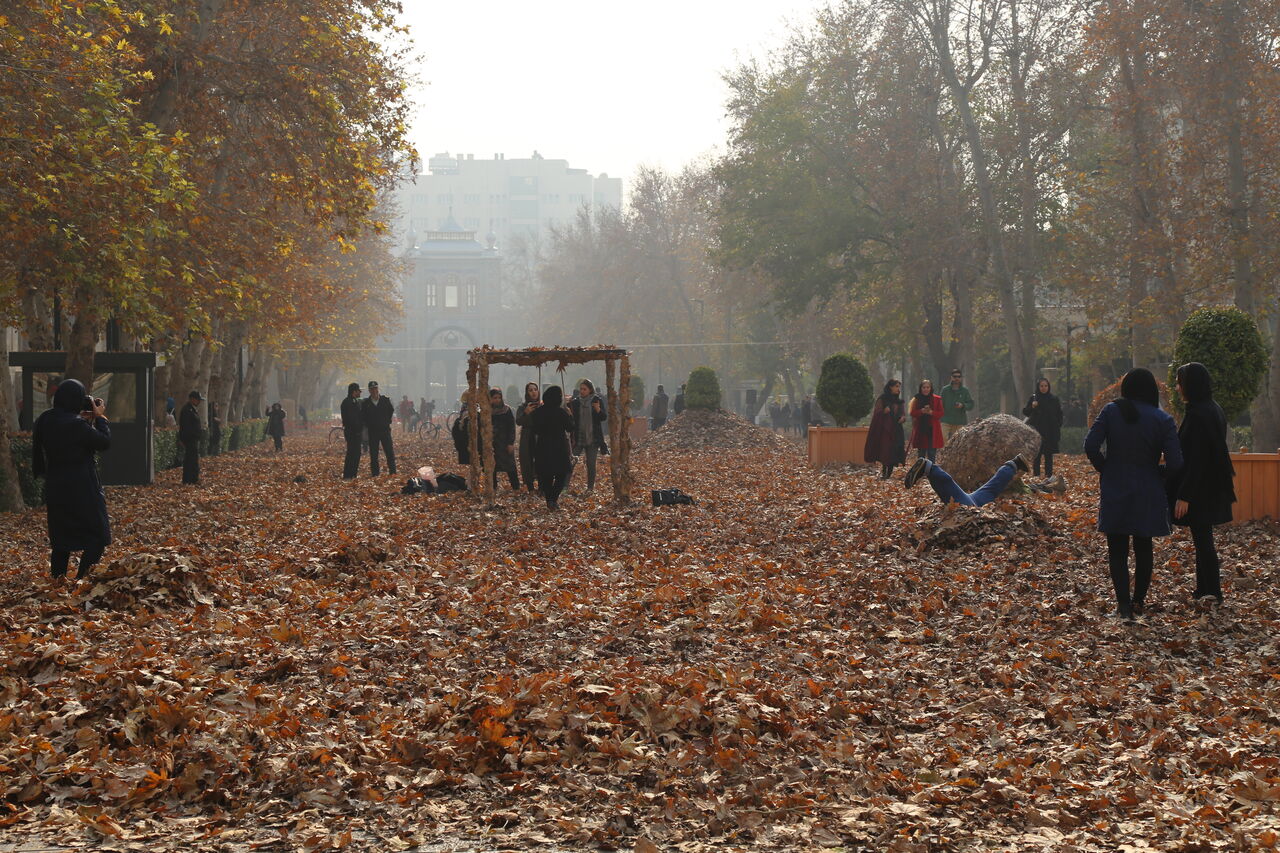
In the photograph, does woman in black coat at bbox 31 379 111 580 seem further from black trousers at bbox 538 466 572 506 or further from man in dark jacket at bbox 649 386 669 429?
man in dark jacket at bbox 649 386 669 429

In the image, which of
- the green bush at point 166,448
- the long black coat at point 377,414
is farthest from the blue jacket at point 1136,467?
the green bush at point 166,448

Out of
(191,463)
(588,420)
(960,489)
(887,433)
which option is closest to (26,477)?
(191,463)

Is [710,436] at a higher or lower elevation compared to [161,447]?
lower

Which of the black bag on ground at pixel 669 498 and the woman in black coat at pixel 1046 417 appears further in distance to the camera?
the woman in black coat at pixel 1046 417

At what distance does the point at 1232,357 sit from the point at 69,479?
1349 cm

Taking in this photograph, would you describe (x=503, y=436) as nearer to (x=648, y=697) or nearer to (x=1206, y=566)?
(x=1206, y=566)

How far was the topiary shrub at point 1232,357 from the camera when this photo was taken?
1653 cm

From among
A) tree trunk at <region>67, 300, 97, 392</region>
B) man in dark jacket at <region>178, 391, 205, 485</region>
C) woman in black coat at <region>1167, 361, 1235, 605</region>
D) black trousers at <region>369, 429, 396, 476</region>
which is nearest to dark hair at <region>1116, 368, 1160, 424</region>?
woman in black coat at <region>1167, 361, 1235, 605</region>

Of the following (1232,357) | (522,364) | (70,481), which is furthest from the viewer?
(522,364)

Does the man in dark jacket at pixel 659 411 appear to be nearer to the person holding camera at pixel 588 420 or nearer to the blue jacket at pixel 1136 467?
the person holding camera at pixel 588 420

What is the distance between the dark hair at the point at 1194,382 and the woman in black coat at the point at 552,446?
9054 mm

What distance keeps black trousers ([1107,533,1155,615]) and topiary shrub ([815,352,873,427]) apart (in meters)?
20.2

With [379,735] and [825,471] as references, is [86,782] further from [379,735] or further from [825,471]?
[825,471]

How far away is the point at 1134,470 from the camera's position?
29.5 ft
